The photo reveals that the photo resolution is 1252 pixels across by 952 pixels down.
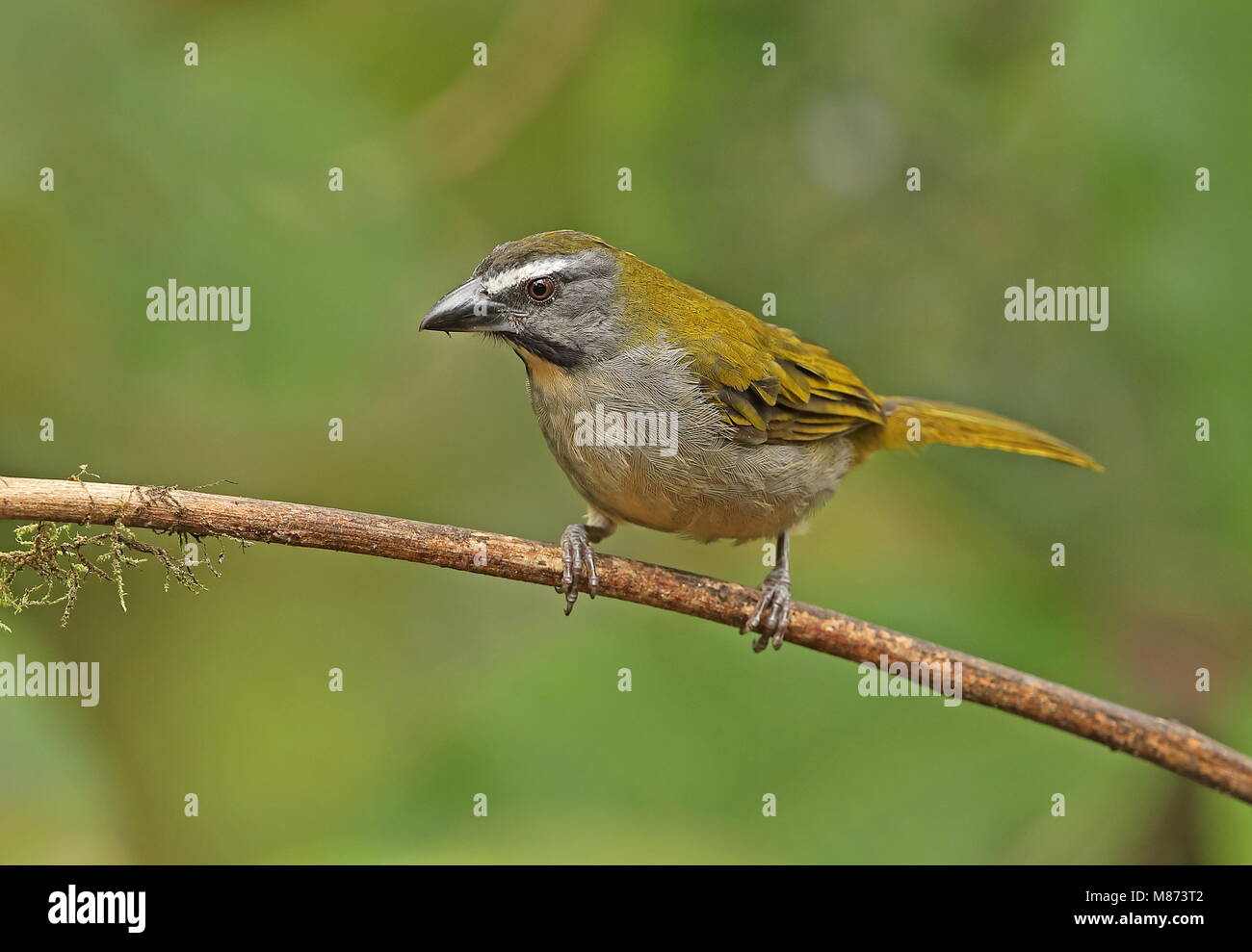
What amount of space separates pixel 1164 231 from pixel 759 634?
5.09 feet

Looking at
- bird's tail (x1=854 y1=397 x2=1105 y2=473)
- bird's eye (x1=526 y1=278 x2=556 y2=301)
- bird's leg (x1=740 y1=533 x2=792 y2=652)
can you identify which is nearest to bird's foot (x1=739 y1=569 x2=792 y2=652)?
bird's leg (x1=740 y1=533 x2=792 y2=652)

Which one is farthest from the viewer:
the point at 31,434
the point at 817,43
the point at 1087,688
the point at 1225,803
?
the point at 817,43

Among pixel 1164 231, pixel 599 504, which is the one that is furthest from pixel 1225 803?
pixel 599 504

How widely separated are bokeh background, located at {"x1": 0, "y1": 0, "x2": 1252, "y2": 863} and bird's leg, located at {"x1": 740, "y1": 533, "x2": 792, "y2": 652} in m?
0.08

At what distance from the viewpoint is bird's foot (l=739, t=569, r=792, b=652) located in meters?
3.44

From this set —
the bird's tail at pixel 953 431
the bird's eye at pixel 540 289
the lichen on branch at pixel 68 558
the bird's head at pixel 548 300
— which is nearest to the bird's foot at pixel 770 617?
the bird's tail at pixel 953 431

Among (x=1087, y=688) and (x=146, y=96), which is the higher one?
(x=146, y=96)

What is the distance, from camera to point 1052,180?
3.95 meters

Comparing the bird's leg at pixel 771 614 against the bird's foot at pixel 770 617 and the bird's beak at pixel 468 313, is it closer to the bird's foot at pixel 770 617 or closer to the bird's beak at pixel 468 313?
the bird's foot at pixel 770 617

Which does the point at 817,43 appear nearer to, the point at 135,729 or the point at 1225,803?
the point at 1225,803

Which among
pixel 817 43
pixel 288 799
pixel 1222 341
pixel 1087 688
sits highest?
pixel 817 43

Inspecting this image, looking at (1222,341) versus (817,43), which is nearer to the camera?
(1222,341)

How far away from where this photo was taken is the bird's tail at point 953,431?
4004 mm

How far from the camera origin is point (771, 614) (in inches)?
140
